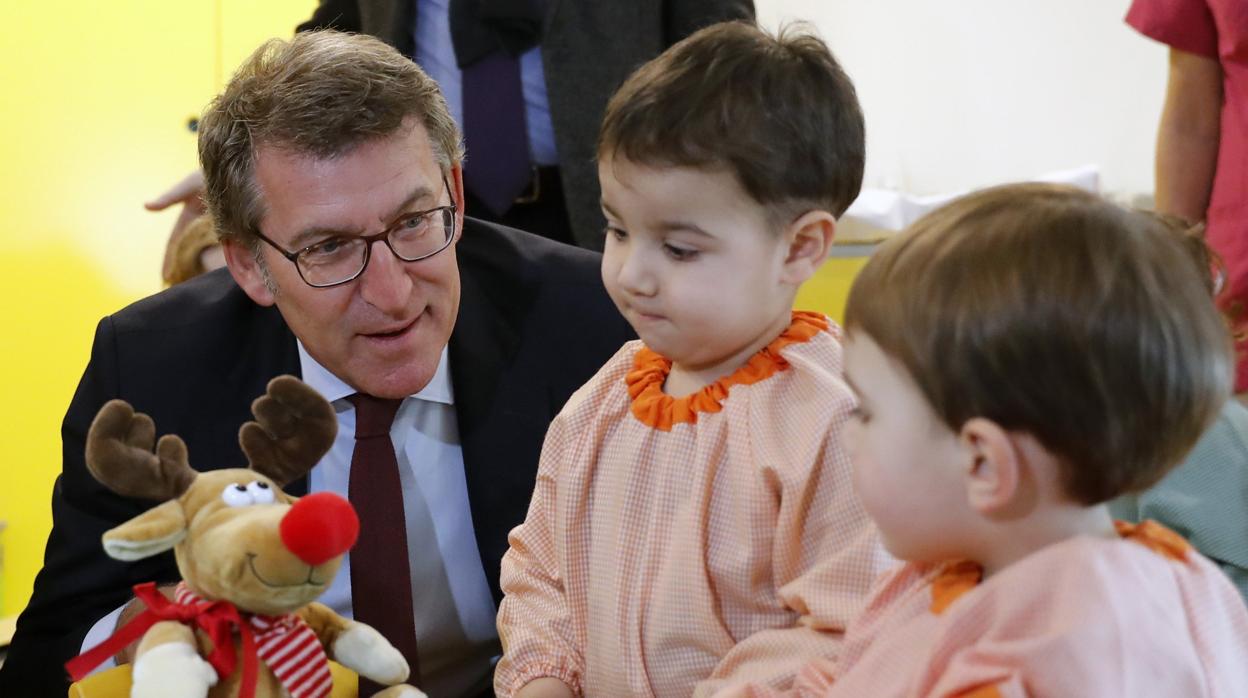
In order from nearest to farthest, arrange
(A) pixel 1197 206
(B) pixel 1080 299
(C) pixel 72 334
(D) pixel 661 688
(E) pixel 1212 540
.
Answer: (B) pixel 1080 299 < (D) pixel 661 688 < (E) pixel 1212 540 < (A) pixel 1197 206 < (C) pixel 72 334

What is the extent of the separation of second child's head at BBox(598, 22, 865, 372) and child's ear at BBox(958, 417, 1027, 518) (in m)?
0.32

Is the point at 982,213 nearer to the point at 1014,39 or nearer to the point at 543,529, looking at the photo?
the point at 543,529

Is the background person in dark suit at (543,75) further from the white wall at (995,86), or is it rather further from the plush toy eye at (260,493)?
the white wall at (995,86)

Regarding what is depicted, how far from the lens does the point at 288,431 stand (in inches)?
40.5

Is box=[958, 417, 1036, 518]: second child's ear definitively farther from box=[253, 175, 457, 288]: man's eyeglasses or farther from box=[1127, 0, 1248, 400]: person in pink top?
box=[1127, 0, 1248, 400]: person in pink top

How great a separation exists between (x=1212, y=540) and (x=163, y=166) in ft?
10.4

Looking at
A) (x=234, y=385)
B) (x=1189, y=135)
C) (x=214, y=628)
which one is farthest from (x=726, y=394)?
(x=1189, y=135)

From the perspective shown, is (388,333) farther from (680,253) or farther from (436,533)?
(680,253)

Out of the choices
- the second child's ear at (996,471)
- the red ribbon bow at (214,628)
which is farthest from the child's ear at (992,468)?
the red ribbon bow at (214,628)

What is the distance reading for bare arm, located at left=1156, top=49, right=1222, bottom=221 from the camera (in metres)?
1.99

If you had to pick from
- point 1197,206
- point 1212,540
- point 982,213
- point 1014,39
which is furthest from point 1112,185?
point 982,213

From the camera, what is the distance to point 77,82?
371 cm

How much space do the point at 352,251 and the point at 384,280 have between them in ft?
0.18

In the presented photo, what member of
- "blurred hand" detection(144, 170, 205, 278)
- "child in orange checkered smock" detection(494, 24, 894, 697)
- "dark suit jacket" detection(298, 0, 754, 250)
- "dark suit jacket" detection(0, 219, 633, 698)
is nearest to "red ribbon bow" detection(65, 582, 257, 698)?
"child in orange checkered smock" detection(494, 24, 894, 697)
